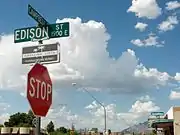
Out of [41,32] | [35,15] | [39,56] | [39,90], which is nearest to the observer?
[39,90]

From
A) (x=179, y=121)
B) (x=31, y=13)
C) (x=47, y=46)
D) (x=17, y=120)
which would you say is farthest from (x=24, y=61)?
(x=17, y=120)

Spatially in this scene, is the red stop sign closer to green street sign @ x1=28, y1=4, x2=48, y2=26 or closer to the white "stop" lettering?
the white "stop" lettering

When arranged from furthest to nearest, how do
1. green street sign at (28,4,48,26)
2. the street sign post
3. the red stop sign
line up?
1. green street sign at (28,4,48,26)
2. the street sign post
3. the red stop sign

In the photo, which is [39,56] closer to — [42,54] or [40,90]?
[42,54]

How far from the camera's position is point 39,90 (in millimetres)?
5527

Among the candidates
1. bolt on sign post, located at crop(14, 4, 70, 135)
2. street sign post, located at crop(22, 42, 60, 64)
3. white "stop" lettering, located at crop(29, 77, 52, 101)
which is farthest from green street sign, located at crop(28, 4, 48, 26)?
white "stop" lettering, located at crop(29, 77, 52, 101)

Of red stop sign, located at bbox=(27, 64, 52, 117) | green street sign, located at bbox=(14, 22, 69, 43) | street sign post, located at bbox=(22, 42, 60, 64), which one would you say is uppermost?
green street sign, located at bbox=(14, 22, 69, 43)

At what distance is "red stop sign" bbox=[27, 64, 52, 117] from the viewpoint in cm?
534

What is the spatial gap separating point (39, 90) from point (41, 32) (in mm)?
1677

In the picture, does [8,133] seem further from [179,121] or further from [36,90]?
[36,90]

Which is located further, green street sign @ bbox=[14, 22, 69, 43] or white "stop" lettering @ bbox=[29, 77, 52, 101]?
green street sign @ bbox=[14, 22, 69, 43]

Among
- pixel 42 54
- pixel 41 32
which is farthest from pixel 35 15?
pixel 42 54

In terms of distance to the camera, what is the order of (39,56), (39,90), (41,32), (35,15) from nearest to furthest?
(39,90), (39,56), (35,15), (41,32)

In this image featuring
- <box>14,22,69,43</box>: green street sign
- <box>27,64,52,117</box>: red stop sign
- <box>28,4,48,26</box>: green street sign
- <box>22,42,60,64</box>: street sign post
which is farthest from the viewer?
<box>14,22,69,43</box>: green street sign
